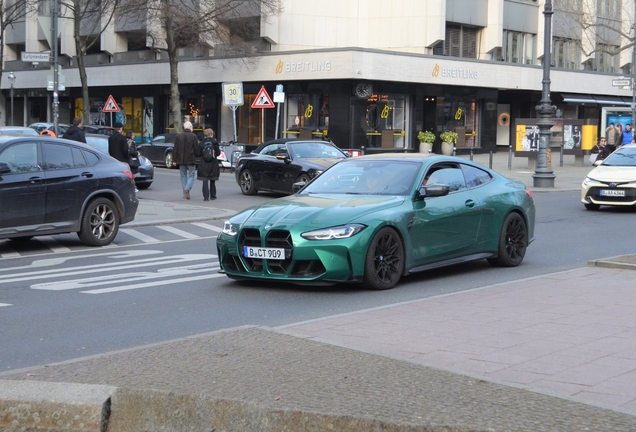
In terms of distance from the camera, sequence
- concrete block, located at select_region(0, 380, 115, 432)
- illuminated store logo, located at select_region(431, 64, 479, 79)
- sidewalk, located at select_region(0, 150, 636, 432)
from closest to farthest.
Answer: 1. sidewalk, located at select_region(0, 150, 636, 432)
2. concrete block, located at select_region(0, 380, 115, 432)
3. illuminated store logo, located at select_region(431, 64, 479, 79)

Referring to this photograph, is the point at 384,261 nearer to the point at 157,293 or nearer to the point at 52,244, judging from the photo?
the point at 157,293

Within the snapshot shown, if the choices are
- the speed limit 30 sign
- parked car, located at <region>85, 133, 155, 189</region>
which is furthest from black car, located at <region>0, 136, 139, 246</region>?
the speed limit 30 sign

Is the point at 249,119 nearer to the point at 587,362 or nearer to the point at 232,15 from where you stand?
the point at 232,15

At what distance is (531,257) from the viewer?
44.1ft

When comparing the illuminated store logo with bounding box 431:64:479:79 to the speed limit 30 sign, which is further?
the illuminated store logo with bounding box 431:64:479:79

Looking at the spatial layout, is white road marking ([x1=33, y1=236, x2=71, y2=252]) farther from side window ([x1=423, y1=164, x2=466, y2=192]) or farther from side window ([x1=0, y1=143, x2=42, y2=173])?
side window ([x1=423, y1=164, x2=466, y2=192])

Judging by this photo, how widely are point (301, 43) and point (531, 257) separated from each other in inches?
1343

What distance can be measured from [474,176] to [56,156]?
243 inches

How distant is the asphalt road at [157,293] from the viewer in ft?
26.3

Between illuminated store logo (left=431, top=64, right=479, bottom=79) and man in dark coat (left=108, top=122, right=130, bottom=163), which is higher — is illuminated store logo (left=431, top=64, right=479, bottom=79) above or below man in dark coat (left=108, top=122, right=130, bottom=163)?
above

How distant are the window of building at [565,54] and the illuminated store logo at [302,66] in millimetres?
17458

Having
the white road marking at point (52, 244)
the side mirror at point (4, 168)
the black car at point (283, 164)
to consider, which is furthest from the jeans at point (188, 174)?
the side mirror at point (4, 168)

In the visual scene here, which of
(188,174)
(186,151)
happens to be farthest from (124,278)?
(188,174)

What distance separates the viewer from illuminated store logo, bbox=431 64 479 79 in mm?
45969
